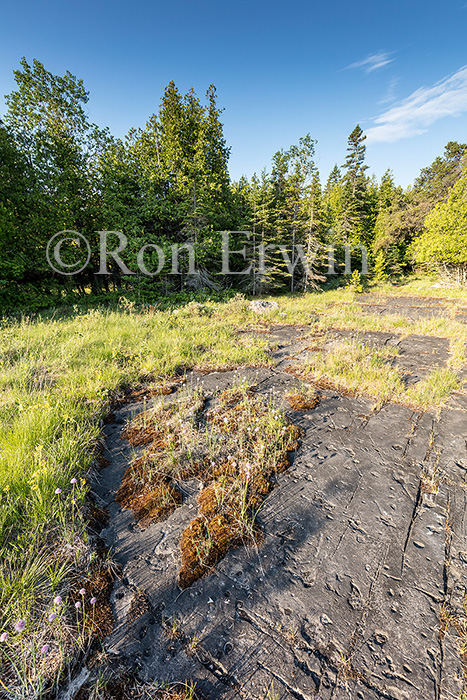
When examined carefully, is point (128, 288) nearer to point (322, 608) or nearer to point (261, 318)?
point (261, 318)

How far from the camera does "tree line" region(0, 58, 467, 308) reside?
400 inches

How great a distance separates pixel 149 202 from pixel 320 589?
581 inches

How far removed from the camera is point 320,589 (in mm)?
1765

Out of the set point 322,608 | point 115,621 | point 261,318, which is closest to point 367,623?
point 322,608

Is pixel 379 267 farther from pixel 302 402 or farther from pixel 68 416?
pixel 68 416

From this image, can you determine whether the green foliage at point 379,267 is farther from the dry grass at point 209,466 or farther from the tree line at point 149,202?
the dry grass at point 209,466

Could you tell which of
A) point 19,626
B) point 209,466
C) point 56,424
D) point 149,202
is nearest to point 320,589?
point 209,466

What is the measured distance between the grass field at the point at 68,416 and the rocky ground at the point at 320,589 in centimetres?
26

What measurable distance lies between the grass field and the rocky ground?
0.26 m

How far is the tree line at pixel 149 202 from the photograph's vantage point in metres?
10.1

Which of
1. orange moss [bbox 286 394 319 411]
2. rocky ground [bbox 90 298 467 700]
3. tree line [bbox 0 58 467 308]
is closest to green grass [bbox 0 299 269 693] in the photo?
rocky ground [bbox 90 298 467 700]

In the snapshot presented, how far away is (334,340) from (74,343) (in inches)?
257

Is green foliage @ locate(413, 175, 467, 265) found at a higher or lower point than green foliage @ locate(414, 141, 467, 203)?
lower

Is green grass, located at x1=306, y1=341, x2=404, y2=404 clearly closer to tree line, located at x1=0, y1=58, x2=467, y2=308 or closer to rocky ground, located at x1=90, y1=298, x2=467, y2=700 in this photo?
rocky ground, located at x1=90, y1=298, x2=467, y2=700
